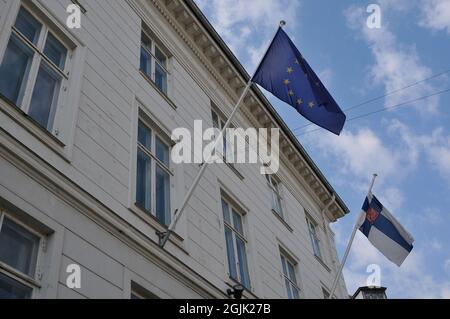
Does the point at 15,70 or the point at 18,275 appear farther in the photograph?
the point at 15,70

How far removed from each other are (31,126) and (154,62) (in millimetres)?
5476

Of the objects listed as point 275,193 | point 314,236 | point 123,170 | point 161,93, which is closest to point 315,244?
point 314,236

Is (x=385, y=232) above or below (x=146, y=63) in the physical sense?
below

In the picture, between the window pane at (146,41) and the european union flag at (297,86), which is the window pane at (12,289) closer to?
the european union flag at (297,86)

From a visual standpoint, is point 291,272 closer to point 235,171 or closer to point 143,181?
point 235,171

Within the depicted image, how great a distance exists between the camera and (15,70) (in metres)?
7.53

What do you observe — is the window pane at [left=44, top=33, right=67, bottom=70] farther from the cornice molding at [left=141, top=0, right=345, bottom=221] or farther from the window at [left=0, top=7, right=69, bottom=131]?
the cornice molding at [left=141, top=0, right=345, bottom=221]

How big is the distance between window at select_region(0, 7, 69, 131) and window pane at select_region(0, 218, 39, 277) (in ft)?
5.49

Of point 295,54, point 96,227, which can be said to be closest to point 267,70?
point 295,54

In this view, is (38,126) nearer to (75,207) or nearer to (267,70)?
(75,207)

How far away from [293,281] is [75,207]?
8.48m

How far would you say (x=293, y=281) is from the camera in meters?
14.3

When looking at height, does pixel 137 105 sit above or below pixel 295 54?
below

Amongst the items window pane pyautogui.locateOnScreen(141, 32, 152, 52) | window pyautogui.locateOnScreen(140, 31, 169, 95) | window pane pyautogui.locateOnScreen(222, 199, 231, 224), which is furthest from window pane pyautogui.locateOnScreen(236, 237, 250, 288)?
window pane pyautogui.locateOnScreen(141, 32, 152, 52)
